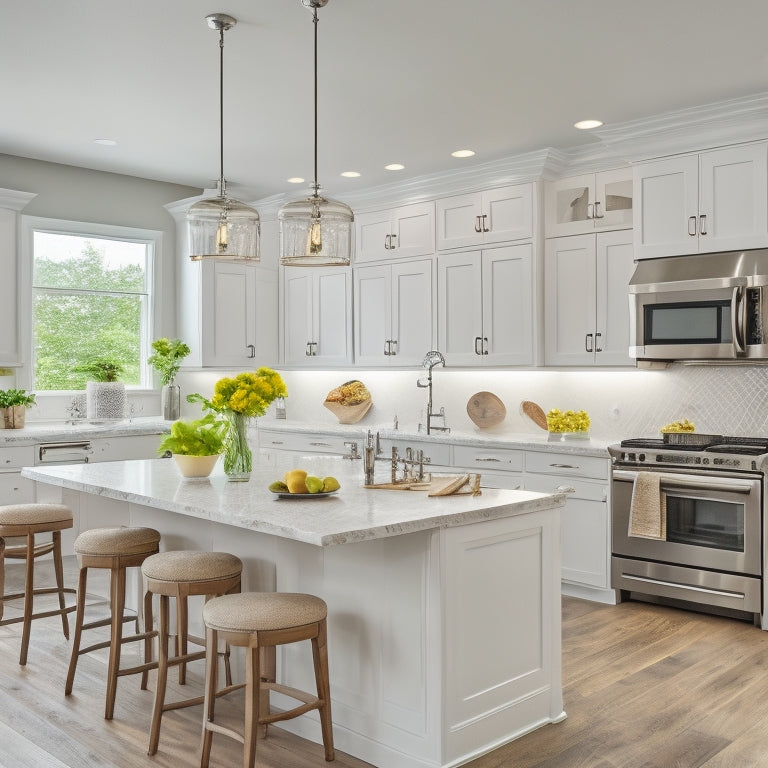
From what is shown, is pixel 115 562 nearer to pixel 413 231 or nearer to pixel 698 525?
pixel 698 525

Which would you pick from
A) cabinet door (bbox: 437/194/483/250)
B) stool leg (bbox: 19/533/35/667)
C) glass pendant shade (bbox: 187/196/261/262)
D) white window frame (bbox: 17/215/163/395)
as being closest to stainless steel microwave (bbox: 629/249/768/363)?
cabinet door (bbox: 437/194/483/250)

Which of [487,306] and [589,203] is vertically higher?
[589,203]

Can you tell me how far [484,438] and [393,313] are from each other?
4.81ft

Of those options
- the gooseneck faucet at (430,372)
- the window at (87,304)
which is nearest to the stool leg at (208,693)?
the gooseneck faucet at (430,372)

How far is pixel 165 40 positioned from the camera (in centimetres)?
372

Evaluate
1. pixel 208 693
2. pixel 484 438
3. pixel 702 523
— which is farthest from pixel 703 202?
pixel 208 693

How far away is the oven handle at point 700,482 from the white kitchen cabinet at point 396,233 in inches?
90.3

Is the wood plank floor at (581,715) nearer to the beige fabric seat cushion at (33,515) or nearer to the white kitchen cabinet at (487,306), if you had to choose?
the beige fabric seat cushion at (33,515)

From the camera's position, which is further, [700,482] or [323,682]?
[700,482]

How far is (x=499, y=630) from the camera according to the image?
2850 mm

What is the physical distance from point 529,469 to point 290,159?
2724 millimetres

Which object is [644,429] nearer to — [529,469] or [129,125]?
[529,469]

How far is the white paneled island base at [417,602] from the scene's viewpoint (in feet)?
8.64

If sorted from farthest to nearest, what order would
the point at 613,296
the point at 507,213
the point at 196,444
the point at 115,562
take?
the point at 507,213 → the point at 613,296 → the point at 196,444 → the point at 115,562
